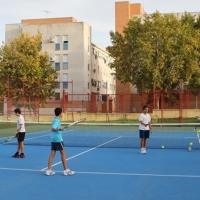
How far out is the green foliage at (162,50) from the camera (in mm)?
34656

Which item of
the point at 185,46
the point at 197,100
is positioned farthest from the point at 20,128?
the point at 185,46

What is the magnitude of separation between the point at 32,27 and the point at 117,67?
19425 millimetres

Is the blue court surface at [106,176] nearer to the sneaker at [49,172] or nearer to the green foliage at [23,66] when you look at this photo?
the sneaker at [49,172]

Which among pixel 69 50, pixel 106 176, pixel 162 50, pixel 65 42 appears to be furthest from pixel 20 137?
pixel 65 42

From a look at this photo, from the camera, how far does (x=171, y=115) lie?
2981 centimetres

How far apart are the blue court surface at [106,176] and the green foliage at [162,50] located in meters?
22.4

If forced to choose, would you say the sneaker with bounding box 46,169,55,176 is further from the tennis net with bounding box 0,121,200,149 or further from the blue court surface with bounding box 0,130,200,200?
the tennis net with bounding box 0,121,200,149

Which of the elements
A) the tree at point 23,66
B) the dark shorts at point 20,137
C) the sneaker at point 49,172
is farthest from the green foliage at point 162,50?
the sneaker at point 49,172

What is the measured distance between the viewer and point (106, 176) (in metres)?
8.50

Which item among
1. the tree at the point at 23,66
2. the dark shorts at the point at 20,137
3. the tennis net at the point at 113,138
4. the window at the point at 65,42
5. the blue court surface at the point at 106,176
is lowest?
the tennis net at the point at 113,138

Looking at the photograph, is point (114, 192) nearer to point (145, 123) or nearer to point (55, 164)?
point (55, 164)

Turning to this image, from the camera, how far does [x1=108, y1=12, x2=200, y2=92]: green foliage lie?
114ft

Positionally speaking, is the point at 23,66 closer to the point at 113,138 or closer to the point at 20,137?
the point at 113,138

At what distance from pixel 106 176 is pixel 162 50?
2799cm
